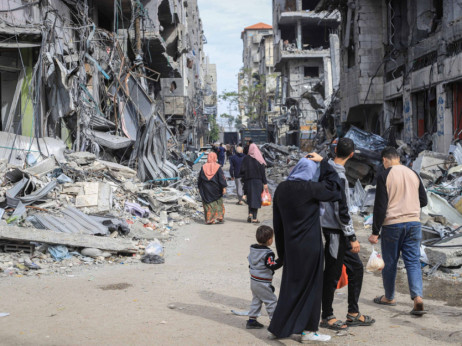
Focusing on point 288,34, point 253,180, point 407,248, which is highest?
point 288,34

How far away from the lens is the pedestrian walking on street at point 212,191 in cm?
1071

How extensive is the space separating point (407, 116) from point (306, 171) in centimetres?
1345

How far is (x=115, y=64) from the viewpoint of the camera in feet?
52.6

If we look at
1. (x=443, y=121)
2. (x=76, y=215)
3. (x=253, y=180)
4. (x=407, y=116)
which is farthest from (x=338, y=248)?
(x=407, y=116)

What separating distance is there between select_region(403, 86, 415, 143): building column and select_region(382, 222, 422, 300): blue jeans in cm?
1190

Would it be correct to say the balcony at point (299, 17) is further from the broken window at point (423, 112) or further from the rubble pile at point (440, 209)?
the rubble pile at point (440, 209)

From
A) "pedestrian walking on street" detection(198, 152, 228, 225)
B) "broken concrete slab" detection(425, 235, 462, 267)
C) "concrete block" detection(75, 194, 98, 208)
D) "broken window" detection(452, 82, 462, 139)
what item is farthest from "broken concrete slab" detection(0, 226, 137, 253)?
"broken window" detection(452, 82, 462, 139)

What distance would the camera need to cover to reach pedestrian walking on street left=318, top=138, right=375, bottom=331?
4.16 m

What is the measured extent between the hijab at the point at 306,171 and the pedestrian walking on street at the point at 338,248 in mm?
69

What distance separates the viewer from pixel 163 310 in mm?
4898

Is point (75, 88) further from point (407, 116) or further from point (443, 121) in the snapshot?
point (407, 116)

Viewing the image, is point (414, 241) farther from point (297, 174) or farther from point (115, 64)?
point (115, 64)

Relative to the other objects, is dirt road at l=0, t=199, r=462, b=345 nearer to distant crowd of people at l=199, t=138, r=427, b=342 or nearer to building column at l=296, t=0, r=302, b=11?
distant crowd of people at l=199, t=138, r=427, b=342

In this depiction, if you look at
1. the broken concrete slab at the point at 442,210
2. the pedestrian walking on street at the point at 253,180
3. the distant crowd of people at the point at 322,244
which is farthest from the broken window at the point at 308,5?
the distant crowd of people at the point at 322,244
